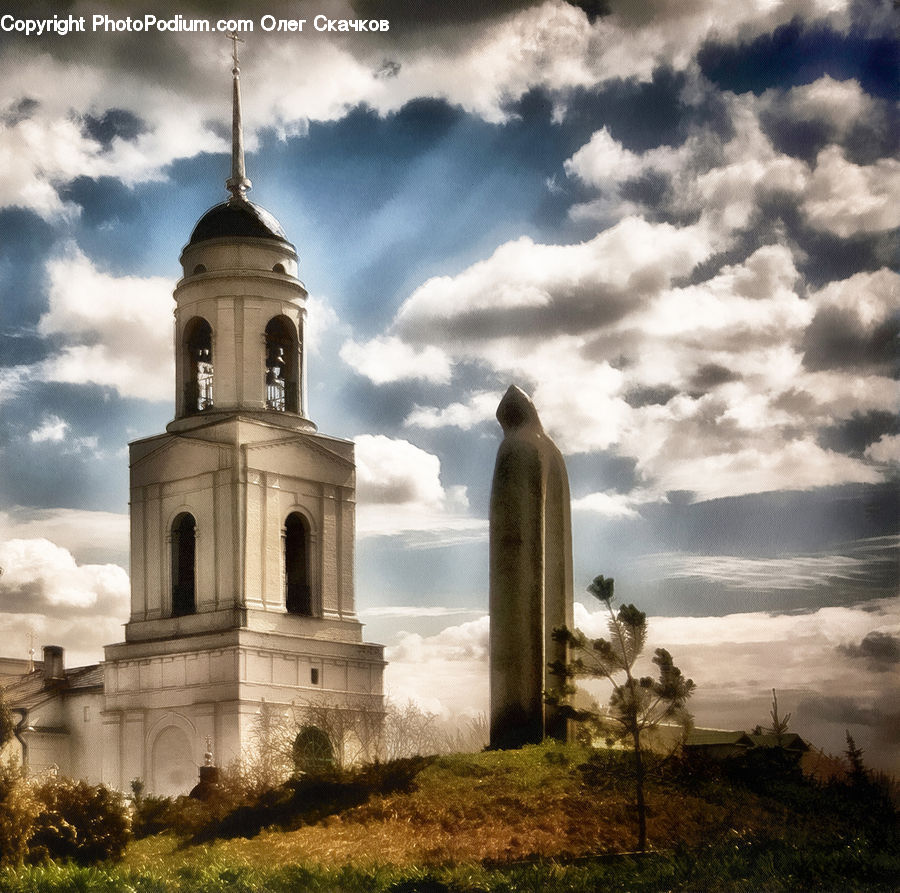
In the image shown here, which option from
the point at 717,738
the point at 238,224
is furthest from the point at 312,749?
the point at 238,224

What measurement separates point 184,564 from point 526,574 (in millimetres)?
5686

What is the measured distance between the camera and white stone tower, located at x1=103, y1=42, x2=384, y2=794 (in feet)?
75.7

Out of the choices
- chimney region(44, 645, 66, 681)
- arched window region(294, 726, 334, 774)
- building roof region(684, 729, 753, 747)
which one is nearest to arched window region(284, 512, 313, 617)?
arched window region(294, 726, 334, 774)

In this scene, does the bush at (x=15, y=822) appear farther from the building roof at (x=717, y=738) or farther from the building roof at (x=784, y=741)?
the building roof at (x=784, y=741)

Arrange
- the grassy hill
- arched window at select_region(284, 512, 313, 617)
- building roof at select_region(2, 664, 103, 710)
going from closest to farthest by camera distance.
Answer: the grassy hill → building roof at select_region(2, 664, 103, 710) → arched window at select_region(284, 512, 313, 617)

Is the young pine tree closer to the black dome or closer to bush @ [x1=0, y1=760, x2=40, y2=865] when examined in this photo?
bush @ [x1=0, y1=760, x2=40, y2=865]

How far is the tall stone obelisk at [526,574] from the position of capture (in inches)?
786

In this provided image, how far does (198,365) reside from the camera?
24.5 m

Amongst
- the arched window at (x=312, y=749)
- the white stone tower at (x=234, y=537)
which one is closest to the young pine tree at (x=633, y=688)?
the arched window at (x=312, y=749)

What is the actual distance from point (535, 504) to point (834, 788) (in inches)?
168

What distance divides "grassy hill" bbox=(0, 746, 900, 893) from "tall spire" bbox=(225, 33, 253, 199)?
6.90 metres

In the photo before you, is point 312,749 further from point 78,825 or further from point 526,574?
point 78,825

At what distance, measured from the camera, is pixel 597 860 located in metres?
17.9

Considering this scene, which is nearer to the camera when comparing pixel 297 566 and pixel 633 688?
pixel 633 688
